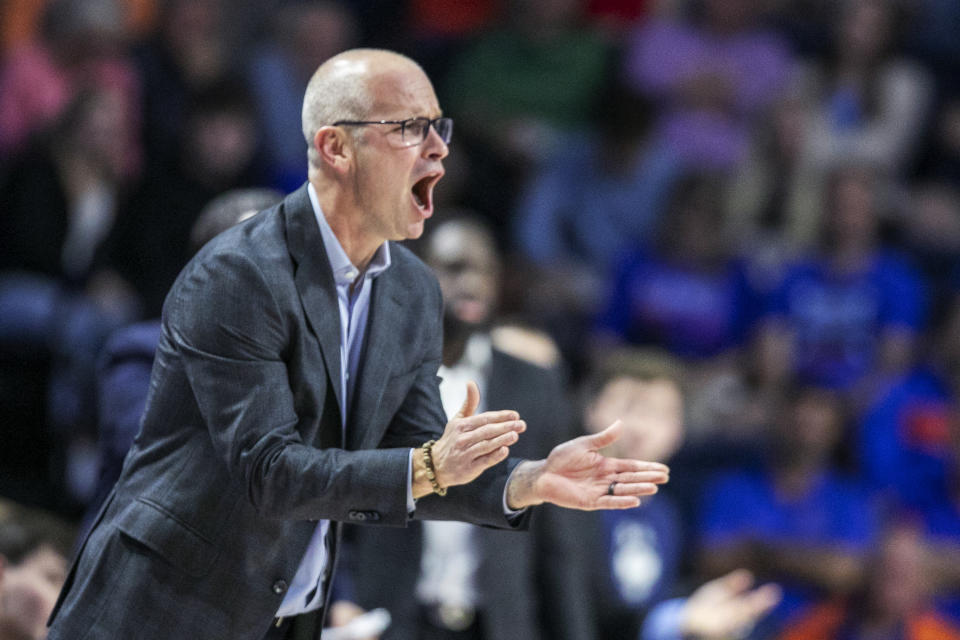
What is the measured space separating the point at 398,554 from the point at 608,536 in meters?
0.93

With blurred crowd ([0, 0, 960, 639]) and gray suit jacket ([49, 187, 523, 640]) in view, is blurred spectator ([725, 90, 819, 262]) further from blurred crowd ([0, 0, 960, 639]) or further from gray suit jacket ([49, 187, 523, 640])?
gray suit jacket ([49, 187, 523, 640])

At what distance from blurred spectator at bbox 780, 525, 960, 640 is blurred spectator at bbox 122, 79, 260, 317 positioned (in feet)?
9.13

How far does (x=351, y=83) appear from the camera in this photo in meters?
2.62

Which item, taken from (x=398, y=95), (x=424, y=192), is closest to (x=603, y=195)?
(x=424, y=192)

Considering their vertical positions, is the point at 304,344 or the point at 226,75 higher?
the point at 304,344

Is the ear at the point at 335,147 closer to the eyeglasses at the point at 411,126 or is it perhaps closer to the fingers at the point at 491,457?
the eyeglasses at the point at 411,126

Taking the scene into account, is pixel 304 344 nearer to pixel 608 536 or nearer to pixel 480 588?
pixel 480 588

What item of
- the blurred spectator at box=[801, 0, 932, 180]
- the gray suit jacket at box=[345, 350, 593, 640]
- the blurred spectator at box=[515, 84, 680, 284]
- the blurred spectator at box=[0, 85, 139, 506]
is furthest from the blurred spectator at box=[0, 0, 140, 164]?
the blurred spectator at box=[801, 0, 932, 180]

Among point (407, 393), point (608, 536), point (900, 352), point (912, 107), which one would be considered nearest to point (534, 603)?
point (608, 536)

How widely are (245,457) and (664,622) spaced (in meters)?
2.32

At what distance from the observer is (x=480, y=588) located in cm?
404

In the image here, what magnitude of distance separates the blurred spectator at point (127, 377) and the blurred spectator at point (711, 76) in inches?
156

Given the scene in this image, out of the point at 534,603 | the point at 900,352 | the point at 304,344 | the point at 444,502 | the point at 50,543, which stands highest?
the point at 304,344

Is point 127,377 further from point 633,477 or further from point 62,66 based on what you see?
point 62,66
